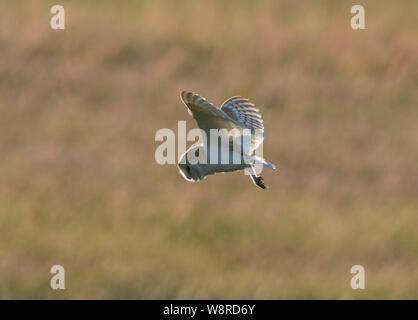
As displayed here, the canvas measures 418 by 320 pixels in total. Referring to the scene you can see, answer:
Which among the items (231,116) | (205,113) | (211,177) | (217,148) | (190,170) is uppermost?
(211,177)

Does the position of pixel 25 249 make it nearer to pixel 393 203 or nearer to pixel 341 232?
pixel 341 232

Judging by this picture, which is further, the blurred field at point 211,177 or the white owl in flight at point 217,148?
the blurred field at point 211,177

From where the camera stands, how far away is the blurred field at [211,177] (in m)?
12.6

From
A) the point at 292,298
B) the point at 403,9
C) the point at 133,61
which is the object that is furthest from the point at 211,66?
the point at 292,298

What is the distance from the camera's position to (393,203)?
1485 centimetres

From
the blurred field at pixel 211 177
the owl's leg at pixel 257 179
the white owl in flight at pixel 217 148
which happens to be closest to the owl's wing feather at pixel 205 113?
the white owl in flight at pixel 217 148

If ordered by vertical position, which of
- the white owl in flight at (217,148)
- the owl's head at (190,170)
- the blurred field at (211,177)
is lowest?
the owl's head at (190,170)

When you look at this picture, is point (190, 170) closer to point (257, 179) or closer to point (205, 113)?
point (205, 113)

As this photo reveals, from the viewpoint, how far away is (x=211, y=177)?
13.7 meters

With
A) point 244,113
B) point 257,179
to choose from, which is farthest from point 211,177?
point 257,179

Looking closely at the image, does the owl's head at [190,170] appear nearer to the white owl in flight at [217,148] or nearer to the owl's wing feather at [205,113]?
the white owl in flight at [217,148]

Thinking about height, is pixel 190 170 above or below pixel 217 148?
below

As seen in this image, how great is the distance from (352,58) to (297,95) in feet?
5.91

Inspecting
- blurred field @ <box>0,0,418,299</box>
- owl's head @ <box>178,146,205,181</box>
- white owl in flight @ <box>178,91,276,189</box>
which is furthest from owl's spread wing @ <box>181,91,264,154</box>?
blurred field @ <box>0,0,418,299</box>
